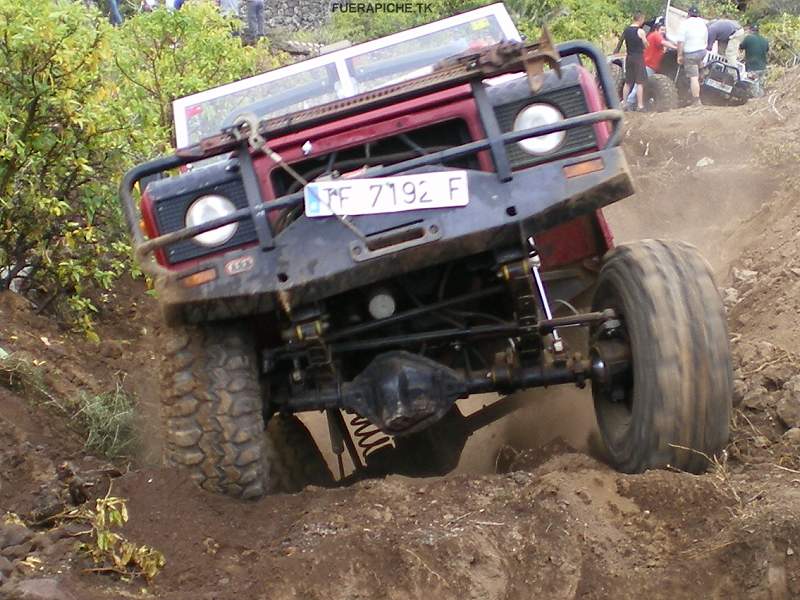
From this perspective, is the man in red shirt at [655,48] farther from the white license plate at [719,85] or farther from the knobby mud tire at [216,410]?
the knobby mud tire at [216,410]

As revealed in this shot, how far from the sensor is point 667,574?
3090 mm

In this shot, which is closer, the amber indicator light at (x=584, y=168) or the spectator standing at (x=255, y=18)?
the amber indicator light at (x=584, y=168)

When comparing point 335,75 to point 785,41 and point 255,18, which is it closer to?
point 255,18

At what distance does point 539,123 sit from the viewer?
384cm

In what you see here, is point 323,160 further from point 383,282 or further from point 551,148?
point 551,148

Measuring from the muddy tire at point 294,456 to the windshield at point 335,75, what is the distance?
4.99ft

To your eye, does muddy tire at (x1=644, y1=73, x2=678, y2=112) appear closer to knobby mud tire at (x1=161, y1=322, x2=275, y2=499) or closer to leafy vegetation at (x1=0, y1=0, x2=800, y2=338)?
leafy vegetation at (x1=0, y1=0, x2=800, y2=338)

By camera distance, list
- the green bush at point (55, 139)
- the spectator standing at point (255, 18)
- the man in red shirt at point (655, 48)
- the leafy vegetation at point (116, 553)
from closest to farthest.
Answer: the leafy vegetation at point (116, 553), the green bush at point (55, 139), the man in red shirt at point (655, 48), the spectator standing at point (255, 18)

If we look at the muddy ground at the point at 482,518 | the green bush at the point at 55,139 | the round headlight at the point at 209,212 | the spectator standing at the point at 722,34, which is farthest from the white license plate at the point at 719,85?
the round headlight at the point at 209,212

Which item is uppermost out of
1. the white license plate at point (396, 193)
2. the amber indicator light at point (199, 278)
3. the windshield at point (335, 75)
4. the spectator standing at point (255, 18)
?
the spectator standing at point (255, 18)

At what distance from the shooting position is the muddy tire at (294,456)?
4789mm

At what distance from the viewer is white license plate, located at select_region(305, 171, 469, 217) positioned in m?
3.63

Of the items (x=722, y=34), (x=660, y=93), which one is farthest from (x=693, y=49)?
(x=722, y=34)

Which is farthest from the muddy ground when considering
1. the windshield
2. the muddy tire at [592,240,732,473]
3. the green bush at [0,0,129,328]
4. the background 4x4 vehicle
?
the background 4x4 vehicle
